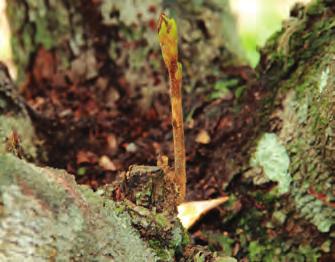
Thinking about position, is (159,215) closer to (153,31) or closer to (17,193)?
(17,193)

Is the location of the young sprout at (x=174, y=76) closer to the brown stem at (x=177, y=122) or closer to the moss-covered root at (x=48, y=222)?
the brown stem at (x=177, y=122)

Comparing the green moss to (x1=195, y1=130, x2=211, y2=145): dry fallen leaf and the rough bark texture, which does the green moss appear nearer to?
the rough bark texture

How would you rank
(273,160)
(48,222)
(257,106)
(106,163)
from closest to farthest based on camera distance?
(48,222)
(273,160)
(257,106)
(106,163)

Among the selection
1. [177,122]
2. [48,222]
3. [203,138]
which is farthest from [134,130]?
[48,222]

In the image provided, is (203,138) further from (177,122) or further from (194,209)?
(177,122)

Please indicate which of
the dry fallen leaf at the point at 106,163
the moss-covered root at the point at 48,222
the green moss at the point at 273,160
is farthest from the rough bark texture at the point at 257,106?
the moss-covered root at the point at 48,222

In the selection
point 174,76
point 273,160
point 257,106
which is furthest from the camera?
point 257,106

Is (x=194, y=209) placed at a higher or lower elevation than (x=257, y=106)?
lower

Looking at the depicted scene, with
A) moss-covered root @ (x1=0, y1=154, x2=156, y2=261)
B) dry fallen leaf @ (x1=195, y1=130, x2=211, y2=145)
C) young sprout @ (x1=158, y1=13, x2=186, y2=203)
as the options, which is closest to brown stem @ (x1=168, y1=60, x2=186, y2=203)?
young sprout @ (x1=158, y1=13, x2=186, y2=203)
